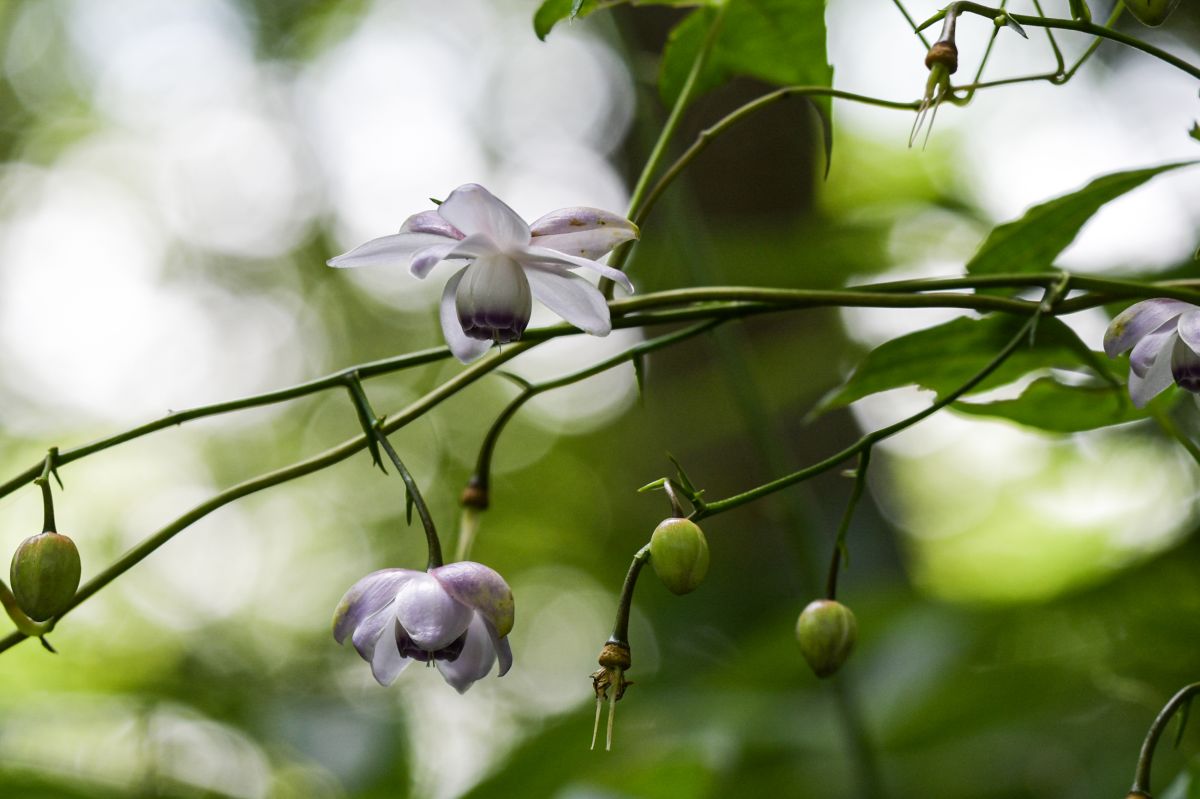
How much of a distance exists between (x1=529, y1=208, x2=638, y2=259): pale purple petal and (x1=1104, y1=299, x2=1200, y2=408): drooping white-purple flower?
0.99ft

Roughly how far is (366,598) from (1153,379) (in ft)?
1.69

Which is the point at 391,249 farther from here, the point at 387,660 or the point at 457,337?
the point at 387,660

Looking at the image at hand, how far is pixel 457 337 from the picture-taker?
665 mm

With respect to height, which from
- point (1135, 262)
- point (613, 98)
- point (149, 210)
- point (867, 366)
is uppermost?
point (149, 210)

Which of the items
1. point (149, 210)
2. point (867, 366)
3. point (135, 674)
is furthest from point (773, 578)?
point (149, 210)

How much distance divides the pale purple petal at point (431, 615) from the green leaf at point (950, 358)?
0.32 meters

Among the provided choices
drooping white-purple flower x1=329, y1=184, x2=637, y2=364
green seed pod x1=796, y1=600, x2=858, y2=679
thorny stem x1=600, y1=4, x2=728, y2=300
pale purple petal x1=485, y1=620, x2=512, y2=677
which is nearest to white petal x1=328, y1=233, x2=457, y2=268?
drooping white-purple flower x1=329, y1=184, x2=637, y2=364

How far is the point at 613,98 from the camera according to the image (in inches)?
198

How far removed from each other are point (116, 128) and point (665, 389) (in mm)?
4902

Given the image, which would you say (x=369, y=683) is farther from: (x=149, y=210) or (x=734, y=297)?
(x=149, y=210)

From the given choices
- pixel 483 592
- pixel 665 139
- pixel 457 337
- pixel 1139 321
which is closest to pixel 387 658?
pixel 483 592

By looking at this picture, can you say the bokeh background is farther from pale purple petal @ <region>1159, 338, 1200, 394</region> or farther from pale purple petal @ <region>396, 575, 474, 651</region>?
pale purple petal @ <region>396, 575, 474, 651</region>

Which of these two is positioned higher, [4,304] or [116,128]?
[116,128]

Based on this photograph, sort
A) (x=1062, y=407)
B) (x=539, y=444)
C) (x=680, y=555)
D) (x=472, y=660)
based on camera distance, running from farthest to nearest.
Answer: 1. (x=539, y=444)
2. (x=1062, y=407)
3. (x=472, y=660)
4. (x=680, y=555)
